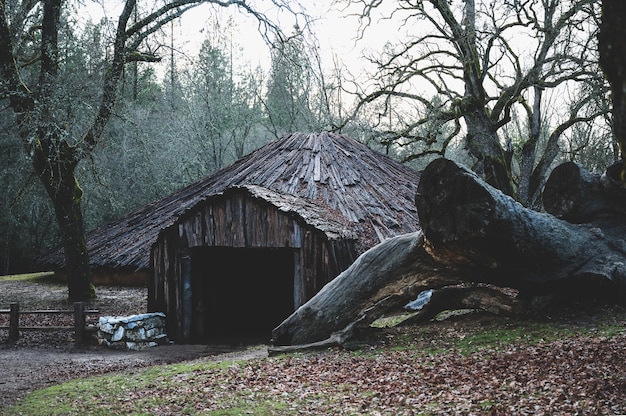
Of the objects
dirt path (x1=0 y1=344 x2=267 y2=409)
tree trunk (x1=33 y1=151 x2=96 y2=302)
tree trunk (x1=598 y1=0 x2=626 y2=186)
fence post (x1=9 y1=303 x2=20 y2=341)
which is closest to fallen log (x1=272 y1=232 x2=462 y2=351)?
dirt path (x1=0 y1=344 x2=267 y2=409)

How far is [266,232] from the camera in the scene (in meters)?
12.8

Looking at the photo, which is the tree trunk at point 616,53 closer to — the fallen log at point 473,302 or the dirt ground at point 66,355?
the fallen log at point 473,302

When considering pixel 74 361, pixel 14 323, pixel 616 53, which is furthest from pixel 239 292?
pixel 616 53

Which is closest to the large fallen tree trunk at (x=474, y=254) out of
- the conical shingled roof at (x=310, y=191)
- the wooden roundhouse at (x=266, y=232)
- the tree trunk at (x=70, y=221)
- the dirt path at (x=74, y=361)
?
the dirt path at (x=74, y=361)

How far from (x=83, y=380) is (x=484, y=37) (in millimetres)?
12064

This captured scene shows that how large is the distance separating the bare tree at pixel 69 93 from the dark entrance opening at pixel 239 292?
13.1 ft

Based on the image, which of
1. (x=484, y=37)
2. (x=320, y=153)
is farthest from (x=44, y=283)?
(x=484, y=37)

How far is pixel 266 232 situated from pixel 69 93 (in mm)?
5136

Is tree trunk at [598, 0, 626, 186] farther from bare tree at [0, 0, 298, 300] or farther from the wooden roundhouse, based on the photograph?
bare tree at [0, 0, 298, 300]

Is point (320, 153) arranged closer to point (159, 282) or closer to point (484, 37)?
point (484, 37)

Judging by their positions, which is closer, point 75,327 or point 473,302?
point 473,302

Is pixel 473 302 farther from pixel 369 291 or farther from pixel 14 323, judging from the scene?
pixel 14 323

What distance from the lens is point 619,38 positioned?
2.83m

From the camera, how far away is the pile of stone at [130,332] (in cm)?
1230
